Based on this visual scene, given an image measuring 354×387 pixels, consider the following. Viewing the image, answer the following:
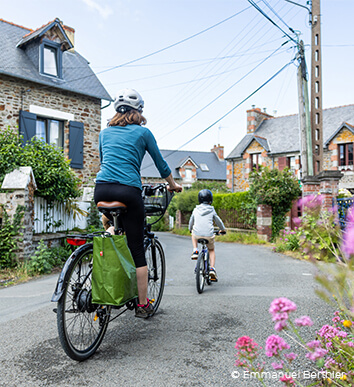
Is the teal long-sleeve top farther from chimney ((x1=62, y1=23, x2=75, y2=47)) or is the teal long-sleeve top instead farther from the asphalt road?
chimney ((x1=62, y1=23, x2=75, y2=47))

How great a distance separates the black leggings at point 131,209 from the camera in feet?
9.28

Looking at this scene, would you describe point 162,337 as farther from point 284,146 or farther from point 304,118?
point 284,146

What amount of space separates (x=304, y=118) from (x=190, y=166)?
28.0m

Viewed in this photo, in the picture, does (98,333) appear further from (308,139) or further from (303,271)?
(308,139)

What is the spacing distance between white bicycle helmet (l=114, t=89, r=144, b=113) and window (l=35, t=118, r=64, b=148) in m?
10.2

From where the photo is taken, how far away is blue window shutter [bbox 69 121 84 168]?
12.9 meters

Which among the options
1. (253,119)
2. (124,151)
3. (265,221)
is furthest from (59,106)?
(253,119)

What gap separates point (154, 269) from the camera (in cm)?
384

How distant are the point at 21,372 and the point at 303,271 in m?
5.67

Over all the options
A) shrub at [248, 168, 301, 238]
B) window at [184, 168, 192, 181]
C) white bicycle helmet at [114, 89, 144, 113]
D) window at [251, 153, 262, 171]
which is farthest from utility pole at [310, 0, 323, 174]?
window at [184, 168, 192, 181]

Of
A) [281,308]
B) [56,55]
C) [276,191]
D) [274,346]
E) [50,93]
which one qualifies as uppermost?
[56,55]

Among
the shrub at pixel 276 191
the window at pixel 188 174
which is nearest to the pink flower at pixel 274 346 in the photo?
the shrub at pixel 276 191

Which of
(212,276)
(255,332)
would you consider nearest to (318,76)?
(212,276)

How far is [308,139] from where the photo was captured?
1108 centimetres
